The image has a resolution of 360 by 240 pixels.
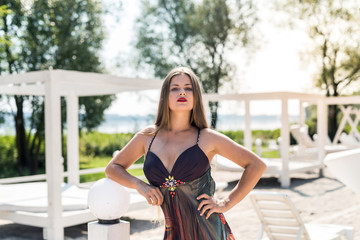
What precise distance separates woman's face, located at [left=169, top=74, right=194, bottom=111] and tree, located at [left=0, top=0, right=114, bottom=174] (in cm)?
1254

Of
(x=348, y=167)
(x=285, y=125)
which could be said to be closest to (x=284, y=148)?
(x=285, y=125)

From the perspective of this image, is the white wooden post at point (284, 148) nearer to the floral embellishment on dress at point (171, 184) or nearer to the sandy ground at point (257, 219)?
the sandy ground at point (257, 219)

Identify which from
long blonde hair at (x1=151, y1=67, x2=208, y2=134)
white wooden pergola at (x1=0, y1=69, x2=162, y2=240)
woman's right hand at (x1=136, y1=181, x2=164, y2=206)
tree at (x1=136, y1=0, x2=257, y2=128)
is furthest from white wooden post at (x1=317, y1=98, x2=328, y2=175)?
woman's right hand at (x1=136, y1=181, x2=164, y2=206)

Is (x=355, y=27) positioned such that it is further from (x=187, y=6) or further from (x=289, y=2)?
(x=187, y=6)

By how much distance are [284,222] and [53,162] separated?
2.86 meters

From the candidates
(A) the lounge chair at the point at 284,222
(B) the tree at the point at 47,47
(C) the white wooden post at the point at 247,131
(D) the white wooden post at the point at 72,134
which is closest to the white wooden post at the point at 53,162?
(A) the lounge chair at the point at 284,222

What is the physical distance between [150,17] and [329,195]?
48.5 feet

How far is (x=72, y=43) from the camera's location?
14.6 metres

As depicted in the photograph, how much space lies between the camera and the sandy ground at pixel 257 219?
642 centimetres

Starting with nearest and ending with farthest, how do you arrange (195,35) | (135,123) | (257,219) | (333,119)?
(257,219)
(135,123)
(195,35)
(333,119)

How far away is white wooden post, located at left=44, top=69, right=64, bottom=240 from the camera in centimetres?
579

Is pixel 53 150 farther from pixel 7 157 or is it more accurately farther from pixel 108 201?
pixel 7 157

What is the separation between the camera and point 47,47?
14.3 meters

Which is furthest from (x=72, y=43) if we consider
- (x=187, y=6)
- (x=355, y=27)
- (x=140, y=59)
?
(x=355, y=27)
